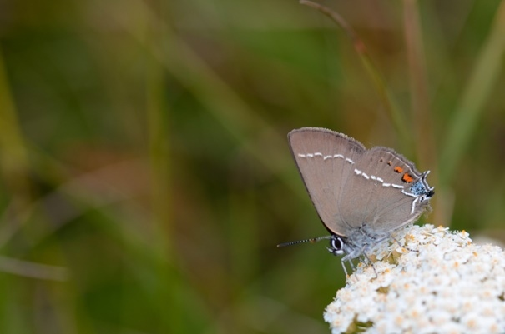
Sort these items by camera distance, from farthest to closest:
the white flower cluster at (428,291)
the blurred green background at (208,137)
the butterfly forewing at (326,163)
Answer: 1. the blurred green background at (208,137)
2. the butterfly forewing at (326,163)
3. the white flower cluster at (428,291)

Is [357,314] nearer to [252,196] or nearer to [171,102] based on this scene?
[252,196]

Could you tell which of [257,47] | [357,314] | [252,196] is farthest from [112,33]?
[357,314]

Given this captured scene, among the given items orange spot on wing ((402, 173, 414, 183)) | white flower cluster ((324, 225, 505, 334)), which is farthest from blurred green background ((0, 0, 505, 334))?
white flower cluster ((324, 225, 505, 334))

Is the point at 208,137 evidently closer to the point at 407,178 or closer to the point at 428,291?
the point at 407,178

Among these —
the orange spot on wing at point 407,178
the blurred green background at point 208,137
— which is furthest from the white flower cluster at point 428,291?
the blurred green background at point 208,137

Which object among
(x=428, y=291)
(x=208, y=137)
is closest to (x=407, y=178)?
(x=428, y=291)

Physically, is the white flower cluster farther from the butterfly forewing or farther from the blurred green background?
the blurred green background

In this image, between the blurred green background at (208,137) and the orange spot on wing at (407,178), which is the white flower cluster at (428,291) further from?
the blurred green background at (208,137)

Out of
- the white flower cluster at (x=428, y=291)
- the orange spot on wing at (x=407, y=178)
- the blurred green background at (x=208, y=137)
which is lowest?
the white flower cluster at (x=428, y=291)
